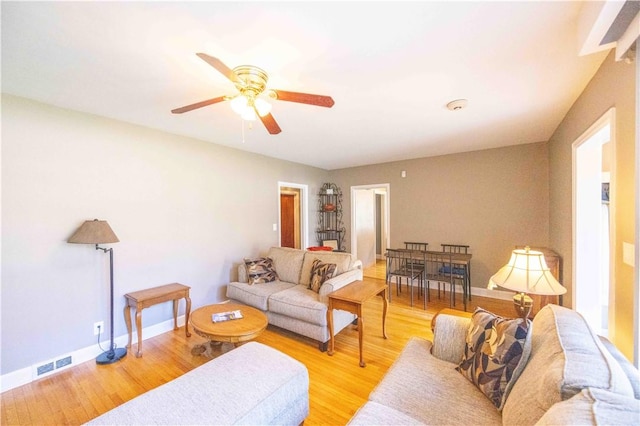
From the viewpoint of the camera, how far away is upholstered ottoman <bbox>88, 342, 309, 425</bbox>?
1.16m

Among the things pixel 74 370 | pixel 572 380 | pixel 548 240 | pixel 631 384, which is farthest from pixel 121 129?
pixel 548 240

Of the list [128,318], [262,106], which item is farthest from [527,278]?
[128,318]

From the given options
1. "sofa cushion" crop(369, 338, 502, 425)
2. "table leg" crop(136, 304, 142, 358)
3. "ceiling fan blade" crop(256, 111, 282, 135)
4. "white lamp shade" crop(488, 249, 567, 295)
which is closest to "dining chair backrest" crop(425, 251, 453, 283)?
"white lamp shade" crop(488, 249, 567, 295)

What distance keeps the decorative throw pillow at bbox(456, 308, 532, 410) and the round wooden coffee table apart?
157 cm

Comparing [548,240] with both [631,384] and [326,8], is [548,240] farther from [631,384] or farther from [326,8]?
[326,8]

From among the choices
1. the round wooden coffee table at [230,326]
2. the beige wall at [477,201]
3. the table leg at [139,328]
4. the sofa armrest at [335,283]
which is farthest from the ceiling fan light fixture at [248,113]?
the beige wall at [477,201]

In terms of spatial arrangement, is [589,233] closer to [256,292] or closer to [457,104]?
[457,104]

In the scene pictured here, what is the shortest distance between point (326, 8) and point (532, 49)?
1.35 metres

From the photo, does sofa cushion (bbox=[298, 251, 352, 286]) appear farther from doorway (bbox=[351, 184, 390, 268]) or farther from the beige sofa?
doorway (bbox=[351, 184, 390, 268])

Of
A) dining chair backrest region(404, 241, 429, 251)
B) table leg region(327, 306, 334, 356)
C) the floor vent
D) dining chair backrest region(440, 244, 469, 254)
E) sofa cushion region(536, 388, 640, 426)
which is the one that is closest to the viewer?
sofa cushion region(536, 388, 640, 426)

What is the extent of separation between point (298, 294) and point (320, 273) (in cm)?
35

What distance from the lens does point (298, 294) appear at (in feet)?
9.64

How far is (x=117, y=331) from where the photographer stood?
109 inches

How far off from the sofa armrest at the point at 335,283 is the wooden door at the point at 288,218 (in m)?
2.83
